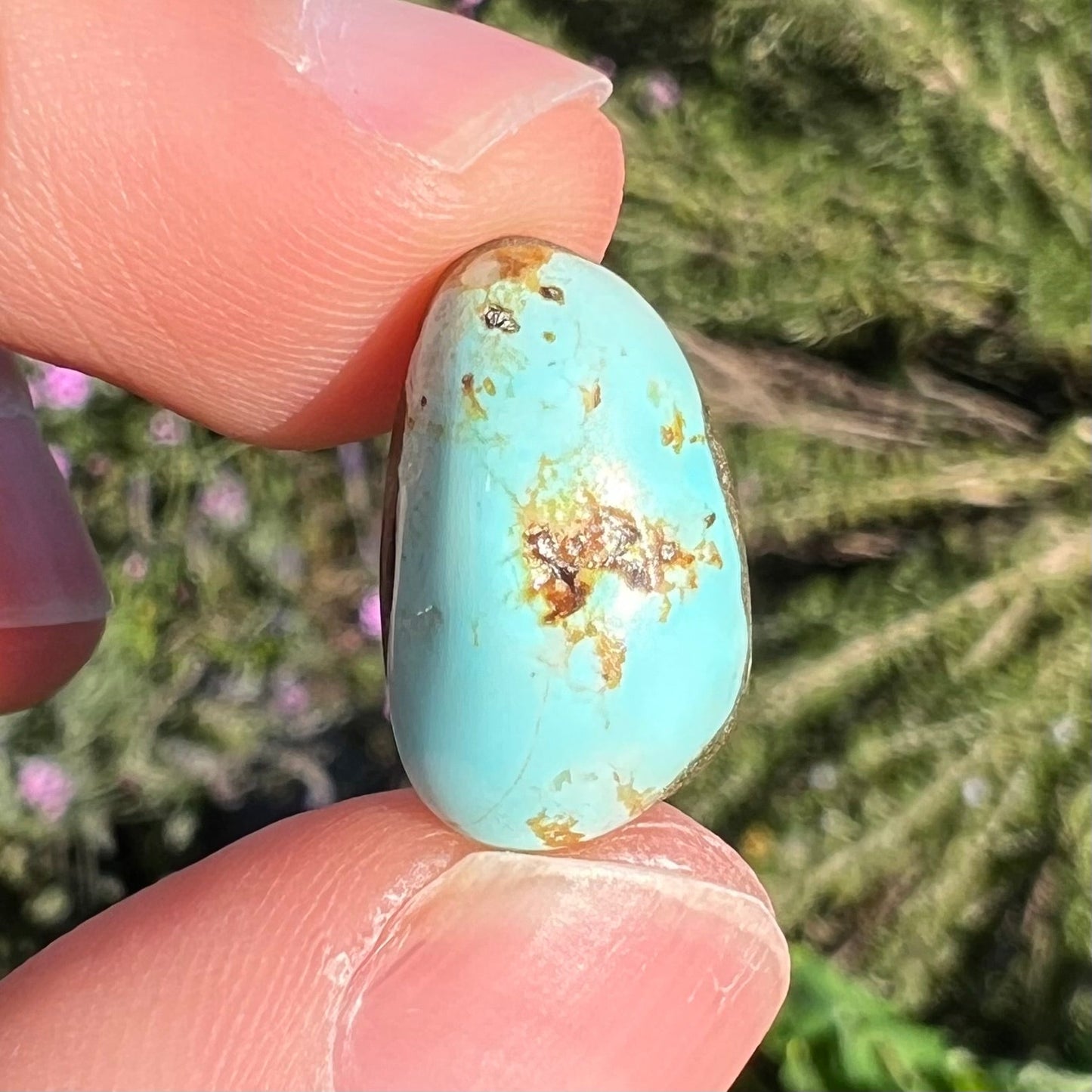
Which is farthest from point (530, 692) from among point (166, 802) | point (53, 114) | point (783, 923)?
point (166, 802)

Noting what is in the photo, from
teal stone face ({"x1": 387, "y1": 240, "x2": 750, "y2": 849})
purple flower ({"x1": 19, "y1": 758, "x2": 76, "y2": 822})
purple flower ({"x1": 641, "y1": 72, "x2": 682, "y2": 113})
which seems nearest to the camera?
teal stone face ({"x1": 387, "y1": 240, "x2": 750, "y2": 849})

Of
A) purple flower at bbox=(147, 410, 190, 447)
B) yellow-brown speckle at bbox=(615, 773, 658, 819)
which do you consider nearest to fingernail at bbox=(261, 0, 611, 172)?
yellow-brown speckle at bbox=(615, 773, 658, 819)

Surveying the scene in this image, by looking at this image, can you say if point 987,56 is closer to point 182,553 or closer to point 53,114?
point 53,114

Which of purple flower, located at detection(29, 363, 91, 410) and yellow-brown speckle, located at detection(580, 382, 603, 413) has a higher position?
yellow-brown speckle, located at detection(580, 382, 603, 413)

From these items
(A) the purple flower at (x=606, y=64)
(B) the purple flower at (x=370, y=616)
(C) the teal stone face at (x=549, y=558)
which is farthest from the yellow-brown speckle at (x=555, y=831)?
(A) the purple flower at (x=606, y=64)

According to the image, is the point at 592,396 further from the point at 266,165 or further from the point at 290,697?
the point at 290,697

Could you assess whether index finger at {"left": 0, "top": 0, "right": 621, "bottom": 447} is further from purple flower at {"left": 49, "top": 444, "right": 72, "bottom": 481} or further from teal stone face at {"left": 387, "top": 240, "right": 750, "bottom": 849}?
purple flower at {"left": 49, "top": 444, "right": 72, "bottom": 481}
